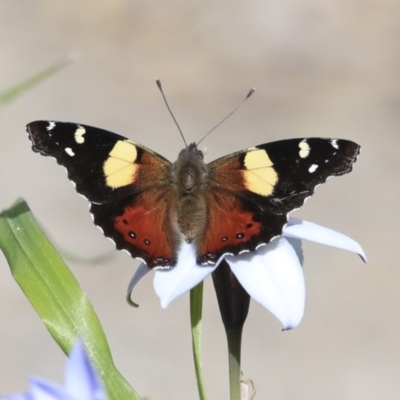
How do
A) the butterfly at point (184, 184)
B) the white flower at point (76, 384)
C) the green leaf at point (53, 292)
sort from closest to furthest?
the white flower at point (76, 384), the green leaf at point (53, 292), the butterfly at point (184, 184)

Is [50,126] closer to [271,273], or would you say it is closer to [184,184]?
[184,184]

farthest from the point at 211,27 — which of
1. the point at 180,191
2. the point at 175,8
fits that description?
the point at 180,191

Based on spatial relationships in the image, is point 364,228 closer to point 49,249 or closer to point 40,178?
point 40,178

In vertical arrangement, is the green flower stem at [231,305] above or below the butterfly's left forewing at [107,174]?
below

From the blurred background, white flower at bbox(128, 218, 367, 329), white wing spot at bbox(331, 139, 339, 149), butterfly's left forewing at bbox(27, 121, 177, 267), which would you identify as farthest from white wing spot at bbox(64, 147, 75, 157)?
the blurred background

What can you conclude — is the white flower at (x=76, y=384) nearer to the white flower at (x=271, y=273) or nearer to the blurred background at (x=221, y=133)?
the white flower at (x=271, y=273)

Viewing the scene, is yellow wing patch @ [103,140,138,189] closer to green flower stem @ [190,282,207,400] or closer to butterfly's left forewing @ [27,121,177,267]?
butterfly's left forewing @ [27,121,177,267]

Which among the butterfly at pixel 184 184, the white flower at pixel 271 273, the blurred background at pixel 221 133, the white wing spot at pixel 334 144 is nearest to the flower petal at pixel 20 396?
the white flower at pixel 271 273

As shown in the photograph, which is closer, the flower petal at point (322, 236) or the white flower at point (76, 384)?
the white flower at point (76, 384)
